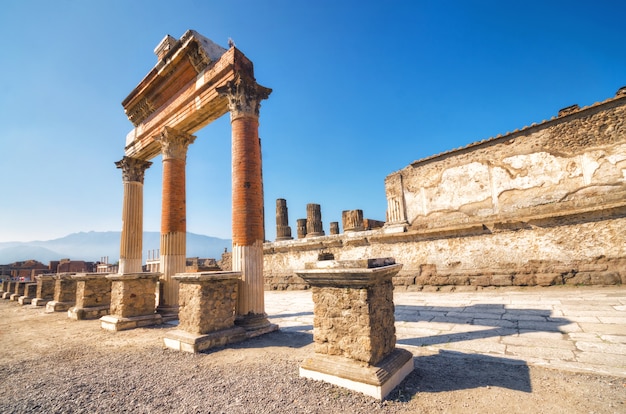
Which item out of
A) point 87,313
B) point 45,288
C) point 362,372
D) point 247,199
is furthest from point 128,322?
point 45,288

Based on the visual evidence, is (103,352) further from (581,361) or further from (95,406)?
(581,361)

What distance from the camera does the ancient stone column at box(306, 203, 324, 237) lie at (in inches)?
567

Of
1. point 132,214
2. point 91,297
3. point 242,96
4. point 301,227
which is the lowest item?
point 91,297

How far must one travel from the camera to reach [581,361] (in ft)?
10.1

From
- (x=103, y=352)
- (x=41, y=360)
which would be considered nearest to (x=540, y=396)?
(x=103, y=352)

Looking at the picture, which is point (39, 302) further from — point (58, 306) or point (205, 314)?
point (205, 314)

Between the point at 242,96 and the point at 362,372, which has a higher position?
the point at 242,96

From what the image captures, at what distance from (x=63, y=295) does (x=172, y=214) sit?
16.8ft

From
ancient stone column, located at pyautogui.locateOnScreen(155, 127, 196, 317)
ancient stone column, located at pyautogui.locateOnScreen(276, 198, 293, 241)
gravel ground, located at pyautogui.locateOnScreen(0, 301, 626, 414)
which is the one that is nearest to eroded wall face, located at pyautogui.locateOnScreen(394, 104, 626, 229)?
ancient stone column, located at pyautogui.locateOnScreen(276, 198, 293, 241)

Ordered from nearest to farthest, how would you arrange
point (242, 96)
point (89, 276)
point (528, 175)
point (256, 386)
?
point (256, 386)
point (242, 96)
point (89, 276)
point (528, 175)

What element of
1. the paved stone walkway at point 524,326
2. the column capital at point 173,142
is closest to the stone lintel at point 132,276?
the paved stone walkway at point 524,326

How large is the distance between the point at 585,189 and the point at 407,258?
5.22 meters

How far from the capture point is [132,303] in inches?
261

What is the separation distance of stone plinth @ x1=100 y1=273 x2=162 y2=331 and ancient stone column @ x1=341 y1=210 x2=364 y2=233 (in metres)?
7.68
